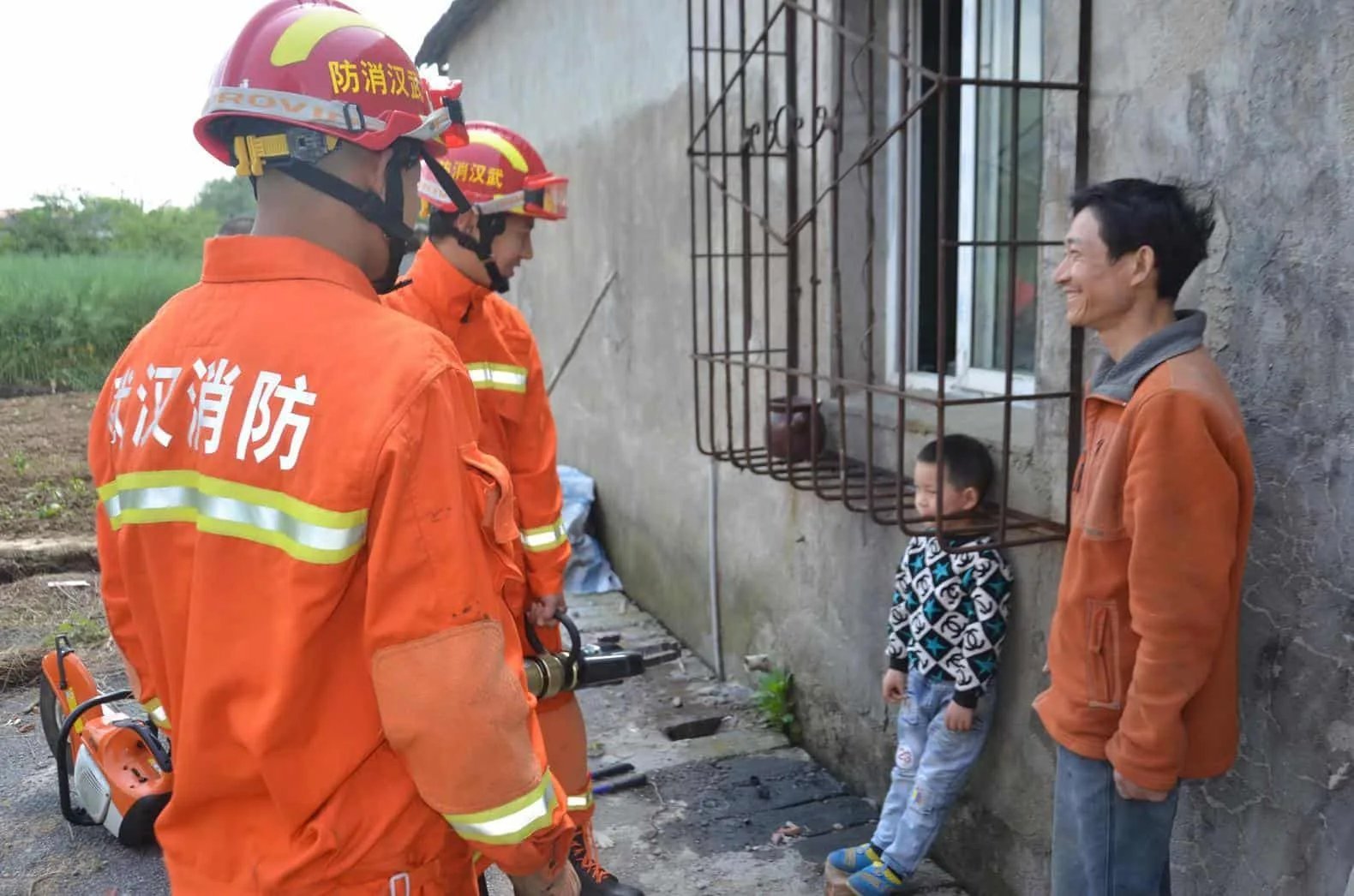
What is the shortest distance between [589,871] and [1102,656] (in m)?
1.66

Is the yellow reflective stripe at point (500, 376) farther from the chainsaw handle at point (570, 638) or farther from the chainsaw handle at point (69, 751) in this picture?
the chainsaw handle at point (69, 751)

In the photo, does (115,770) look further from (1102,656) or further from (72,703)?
(1102,656)

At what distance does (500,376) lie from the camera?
3.20 metres

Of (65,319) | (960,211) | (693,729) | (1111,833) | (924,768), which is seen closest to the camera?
(1111,833)

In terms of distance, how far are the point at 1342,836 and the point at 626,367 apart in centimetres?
457

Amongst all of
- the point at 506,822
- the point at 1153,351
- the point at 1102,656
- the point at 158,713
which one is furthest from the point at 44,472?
the point at 1153,351

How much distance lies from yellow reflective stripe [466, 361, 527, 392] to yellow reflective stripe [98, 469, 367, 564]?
1605 mm

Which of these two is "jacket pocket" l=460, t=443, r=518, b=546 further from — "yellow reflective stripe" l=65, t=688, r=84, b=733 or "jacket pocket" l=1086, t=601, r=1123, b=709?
"yellow reflective stripe" l=65, t=688, r=84, b=733

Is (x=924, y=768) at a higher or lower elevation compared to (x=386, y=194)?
lower

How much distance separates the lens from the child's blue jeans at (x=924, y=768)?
2.90 meters

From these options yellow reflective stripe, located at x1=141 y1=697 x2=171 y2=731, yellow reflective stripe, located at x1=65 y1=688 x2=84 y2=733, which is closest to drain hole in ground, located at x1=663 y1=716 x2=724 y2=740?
yellow reflective stripe, located at x1=65 y1=688 x2=84 y2=733

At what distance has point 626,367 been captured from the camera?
6.07 metres

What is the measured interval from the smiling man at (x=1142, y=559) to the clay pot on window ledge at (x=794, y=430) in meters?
1.67

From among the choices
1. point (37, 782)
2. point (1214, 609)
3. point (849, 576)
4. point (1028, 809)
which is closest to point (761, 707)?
point (849, 576)
